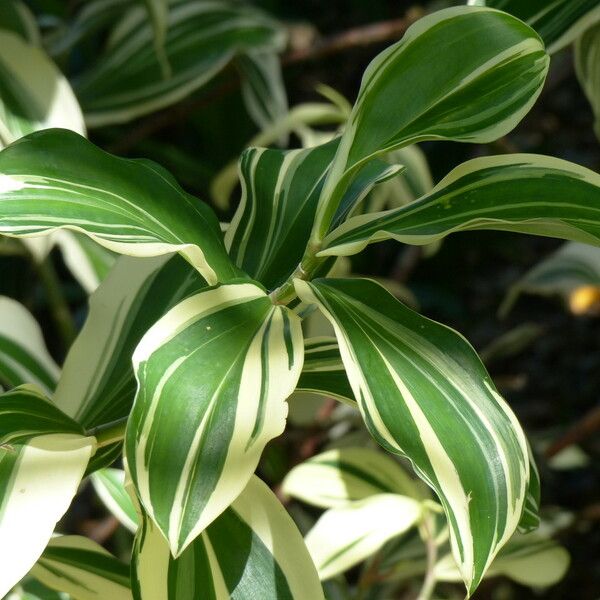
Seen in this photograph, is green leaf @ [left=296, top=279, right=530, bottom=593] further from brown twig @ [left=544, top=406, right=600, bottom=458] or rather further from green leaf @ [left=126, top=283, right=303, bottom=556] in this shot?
brown twig @ [left=544, top=406, right=600, bottom=458]

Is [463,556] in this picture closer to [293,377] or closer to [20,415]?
[293,377]

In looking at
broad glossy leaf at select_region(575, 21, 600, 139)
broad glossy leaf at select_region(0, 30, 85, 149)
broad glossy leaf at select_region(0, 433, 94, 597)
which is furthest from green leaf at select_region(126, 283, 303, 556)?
broad glossy leaf at select_region(575, 21, 600, 139)

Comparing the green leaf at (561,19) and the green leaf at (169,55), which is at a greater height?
the green leaf at (561,19)

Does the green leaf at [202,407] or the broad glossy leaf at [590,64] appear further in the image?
the broad glossy leaf at [590,64]

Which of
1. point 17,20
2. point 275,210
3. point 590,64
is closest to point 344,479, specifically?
point 275,210

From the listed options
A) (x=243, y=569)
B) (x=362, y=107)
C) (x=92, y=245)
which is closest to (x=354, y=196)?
(x=362, y=107)

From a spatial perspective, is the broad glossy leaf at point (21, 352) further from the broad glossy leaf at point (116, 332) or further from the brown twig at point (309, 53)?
the brown twig at point (309, 53)

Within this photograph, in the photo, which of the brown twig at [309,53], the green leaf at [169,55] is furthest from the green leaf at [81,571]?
the brown twig at [309,53]

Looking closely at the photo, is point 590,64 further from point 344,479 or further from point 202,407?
point 202,407
